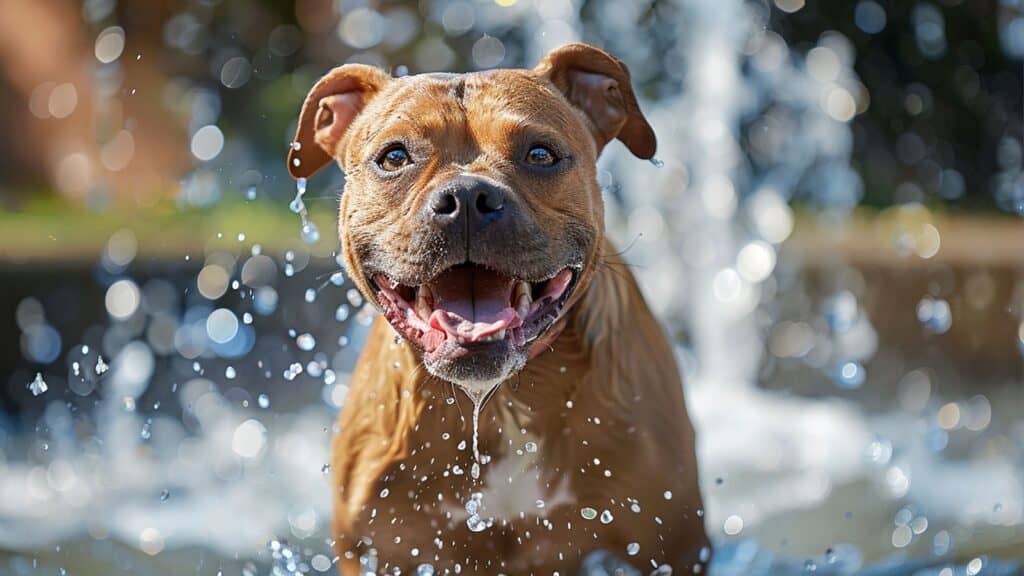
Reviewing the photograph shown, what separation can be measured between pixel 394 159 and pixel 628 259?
4705 mm

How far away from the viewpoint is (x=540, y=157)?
297 cm

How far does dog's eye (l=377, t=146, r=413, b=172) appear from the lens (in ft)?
9.75

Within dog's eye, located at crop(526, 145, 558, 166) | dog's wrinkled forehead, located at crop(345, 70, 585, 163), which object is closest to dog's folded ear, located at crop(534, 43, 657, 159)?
dog's wrinkled forehead, located at crop(345, 70, 585, 163)

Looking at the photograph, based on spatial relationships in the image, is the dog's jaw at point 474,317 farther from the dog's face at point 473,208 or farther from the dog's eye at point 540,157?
the dog's eye at point 540,157

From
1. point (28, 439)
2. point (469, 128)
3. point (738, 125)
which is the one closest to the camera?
point (469, 128)

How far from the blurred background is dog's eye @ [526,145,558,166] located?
0.51m

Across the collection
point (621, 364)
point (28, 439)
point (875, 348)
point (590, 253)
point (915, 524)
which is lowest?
point (875, 348)

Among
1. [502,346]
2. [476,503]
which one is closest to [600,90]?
[502,346]

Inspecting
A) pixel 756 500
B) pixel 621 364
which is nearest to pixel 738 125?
pixel 756 500

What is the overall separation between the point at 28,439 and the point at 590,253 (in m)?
3.95

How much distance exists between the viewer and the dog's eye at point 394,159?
2.97m

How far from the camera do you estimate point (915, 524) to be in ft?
16.3

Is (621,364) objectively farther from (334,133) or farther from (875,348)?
(875,348)

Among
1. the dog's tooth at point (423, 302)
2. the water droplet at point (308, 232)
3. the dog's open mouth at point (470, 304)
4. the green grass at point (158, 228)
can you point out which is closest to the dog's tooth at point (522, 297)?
the dog's open mouth at point (470, 304)
